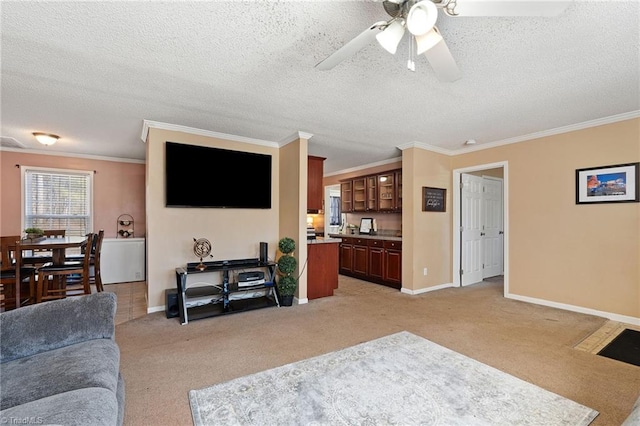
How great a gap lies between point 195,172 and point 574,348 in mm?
4597

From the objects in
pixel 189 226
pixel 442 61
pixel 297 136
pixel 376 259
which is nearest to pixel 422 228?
pixel 376 259

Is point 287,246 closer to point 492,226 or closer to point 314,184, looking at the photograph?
point 314,184

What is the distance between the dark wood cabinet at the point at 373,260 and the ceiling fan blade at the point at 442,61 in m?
3.49

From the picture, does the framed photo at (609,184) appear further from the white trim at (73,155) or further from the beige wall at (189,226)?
the white trim at (73,155)

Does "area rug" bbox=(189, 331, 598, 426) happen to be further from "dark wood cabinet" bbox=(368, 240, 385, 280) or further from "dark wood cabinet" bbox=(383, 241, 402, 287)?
"dark wood cabinet" bbox=(368, 240, 385, 280)

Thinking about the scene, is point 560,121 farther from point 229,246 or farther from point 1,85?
point 1,85

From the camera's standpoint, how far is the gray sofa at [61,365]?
41.8 inches

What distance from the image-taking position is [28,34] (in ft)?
6.48

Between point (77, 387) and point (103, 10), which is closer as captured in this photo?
point (77, 387)

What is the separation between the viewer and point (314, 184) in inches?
194

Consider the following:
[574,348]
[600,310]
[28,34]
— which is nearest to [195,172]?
[28,34]

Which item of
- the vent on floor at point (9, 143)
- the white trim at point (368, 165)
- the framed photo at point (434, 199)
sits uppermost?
the vent on floor at point (9, 143)

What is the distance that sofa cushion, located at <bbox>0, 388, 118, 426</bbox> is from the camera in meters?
1.00

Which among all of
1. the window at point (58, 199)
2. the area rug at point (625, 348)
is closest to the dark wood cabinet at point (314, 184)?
the area rug at point (625, 348)
